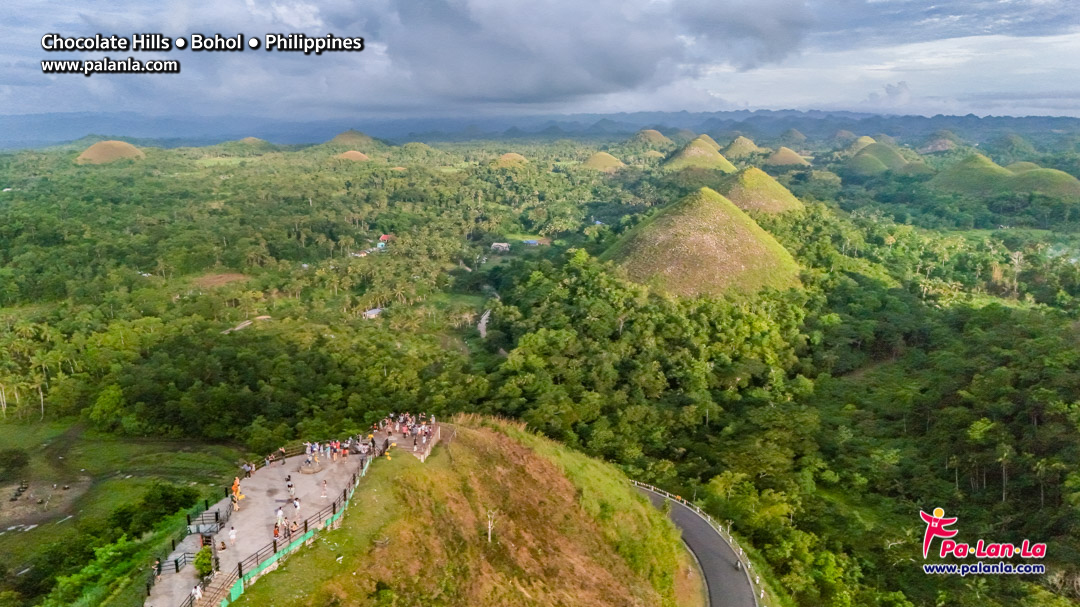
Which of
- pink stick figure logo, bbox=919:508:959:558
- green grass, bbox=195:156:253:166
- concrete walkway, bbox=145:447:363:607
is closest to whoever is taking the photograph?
concrete walkway, bbox=145:447:363:607

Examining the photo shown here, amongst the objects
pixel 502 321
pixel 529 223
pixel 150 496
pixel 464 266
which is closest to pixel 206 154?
pixel 529 223

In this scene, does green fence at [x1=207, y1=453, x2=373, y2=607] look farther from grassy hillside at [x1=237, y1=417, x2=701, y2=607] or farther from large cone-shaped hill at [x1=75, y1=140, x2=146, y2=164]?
large cone-shaped hill at [x1=75, y1=140, x2=146, y2=164]


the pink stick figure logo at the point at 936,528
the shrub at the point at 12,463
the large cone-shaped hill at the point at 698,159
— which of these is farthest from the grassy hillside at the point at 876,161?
the shrub at the point at 12,463

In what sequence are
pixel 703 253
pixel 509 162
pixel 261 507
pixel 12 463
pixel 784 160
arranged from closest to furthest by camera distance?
pixel 261 507, pixel 12 463, pixel 703 253, pixel 509 162, pixel 784 160

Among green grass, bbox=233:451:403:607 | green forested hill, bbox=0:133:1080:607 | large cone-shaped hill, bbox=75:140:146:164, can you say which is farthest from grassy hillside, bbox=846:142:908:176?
large cone-shaped hill, bbox=75:140:146:164

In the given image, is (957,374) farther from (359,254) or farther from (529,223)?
(529,223)

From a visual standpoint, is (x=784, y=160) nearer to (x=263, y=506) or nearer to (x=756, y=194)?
(x=756, y=194)

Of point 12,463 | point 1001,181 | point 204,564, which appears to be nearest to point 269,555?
point 204,564
